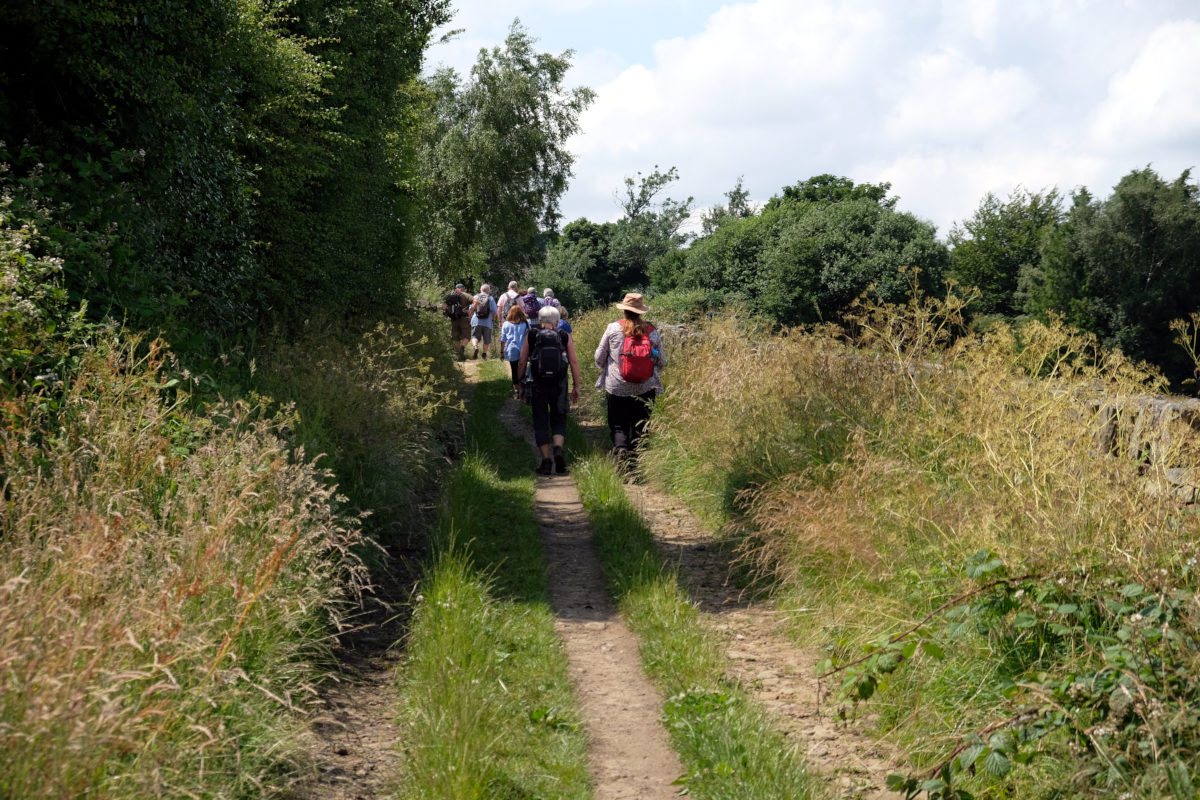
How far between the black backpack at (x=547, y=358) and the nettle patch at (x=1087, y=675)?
7.24 meters

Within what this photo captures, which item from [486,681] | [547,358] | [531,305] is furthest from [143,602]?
[531,305]

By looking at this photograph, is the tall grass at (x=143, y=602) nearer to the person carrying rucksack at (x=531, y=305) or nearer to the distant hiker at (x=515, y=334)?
the distant hiker at (x=515, y=334)

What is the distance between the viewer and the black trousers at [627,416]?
439 inches

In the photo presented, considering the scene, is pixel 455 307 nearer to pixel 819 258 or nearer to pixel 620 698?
pixel 819 258

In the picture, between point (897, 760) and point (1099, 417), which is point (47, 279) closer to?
point (897, 760)

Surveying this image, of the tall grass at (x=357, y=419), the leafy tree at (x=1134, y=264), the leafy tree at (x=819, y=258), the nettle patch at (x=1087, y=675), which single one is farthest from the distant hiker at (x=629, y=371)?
the leafy tree at (x=1134, y=264)

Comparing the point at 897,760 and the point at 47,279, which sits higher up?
the point at 47,279

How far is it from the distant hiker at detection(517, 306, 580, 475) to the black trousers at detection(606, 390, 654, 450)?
1.96ft

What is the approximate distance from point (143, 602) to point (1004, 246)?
57.3 metres

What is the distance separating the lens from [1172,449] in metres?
5.14

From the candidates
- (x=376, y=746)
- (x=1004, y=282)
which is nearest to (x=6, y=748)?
(x=376, y=746)

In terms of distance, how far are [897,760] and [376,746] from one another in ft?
8.11

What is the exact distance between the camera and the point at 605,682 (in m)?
5.71

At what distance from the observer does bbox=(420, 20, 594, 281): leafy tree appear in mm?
32688
